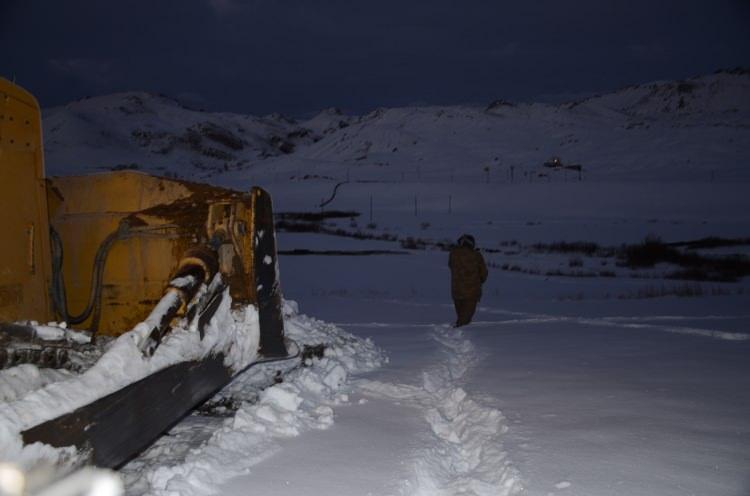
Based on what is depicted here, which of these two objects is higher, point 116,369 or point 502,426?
point 116,369

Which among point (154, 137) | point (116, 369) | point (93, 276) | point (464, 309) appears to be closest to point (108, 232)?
point (93, 276)

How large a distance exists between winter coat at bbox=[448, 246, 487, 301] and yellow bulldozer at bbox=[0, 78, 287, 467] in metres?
5.63

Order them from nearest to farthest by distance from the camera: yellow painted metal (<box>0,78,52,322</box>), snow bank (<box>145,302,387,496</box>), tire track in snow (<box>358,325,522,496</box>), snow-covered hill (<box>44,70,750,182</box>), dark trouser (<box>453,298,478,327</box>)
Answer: snow bank (<box>145,302,387,496</box>)
tire track in snow (<box>358,325,522,496</box>)
yellow painted metal (<box>0,78,52,322</box>)
dark trouser (<box>453,298,478,327</box>)
snow-covered hill (<box>44,70,750,182</box>)

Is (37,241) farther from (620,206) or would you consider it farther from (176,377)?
(620,206)

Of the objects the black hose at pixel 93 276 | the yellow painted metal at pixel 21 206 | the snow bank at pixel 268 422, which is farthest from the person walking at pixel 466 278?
the yellow painted metal at pixel 21 206

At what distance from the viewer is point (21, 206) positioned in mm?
3463

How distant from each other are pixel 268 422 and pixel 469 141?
65742 millimetres

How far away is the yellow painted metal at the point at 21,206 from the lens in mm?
3309

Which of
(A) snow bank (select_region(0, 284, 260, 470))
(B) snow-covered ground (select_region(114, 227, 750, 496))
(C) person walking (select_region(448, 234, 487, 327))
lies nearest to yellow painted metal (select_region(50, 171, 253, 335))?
(A) snow bank (select_region(0, 284, 260, 470))

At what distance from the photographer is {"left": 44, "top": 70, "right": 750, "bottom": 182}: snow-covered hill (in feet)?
168

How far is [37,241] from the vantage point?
3.68 meters

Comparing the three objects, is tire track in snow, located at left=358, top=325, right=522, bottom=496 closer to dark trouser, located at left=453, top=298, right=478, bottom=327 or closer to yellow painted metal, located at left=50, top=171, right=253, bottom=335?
yellow painted metal, located at left=50, top=171, right=253, bottom=335

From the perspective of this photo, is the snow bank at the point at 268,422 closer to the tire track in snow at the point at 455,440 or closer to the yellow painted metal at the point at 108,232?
the tire track in snow at the point at 455,440

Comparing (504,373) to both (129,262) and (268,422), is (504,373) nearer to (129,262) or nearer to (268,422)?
(268,422)
